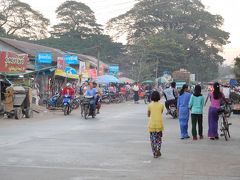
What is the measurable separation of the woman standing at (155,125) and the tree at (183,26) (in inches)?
2748

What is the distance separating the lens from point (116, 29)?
274ft

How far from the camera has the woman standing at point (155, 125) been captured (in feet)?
35.3

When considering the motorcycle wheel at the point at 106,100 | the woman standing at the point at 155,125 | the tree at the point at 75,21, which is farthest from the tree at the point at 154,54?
the woman standing at the point at 155,125

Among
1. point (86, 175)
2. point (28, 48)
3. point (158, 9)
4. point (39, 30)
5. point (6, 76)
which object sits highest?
point (158, 9)

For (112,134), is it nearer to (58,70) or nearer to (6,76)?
(6,76)

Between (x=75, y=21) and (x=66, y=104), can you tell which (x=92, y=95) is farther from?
(x=75, y=21)

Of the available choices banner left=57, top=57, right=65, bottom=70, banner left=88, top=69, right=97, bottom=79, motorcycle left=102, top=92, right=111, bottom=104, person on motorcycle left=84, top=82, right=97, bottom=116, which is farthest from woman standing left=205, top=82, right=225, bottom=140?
banner left=88, top=69, right=97, bottom=79

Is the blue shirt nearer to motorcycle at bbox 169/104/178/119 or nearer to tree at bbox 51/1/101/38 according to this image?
motorcycle at bbox 169/104/178/119

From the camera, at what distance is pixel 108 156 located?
10633 millimetres

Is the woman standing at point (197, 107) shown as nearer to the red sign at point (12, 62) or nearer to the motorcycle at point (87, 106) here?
the motorcycle at point (87, 106)

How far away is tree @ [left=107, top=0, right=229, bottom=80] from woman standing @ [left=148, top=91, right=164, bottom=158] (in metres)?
69.8

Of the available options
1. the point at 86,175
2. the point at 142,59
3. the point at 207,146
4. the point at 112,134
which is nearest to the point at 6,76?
the point at 112,134

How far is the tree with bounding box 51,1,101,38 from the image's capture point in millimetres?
72250

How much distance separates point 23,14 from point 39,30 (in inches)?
165
